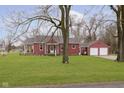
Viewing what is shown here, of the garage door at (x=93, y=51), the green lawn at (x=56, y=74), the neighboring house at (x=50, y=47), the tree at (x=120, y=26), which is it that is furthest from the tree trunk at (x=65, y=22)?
the garage door at (x=93, y=51)

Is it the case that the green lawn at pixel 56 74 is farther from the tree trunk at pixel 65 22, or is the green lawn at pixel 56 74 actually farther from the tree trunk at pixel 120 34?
the tree trunk at pixel 120 34

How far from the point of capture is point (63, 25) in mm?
32312

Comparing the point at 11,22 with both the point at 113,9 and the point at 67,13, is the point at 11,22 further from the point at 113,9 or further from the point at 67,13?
the point at 113,9

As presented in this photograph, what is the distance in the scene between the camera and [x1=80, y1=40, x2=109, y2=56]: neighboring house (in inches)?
2672

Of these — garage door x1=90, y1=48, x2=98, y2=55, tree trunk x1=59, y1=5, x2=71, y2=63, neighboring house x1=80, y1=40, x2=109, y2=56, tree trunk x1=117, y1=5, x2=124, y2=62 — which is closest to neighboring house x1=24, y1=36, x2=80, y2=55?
neighboring house x1=80, y1=40, x2=109, y2=56

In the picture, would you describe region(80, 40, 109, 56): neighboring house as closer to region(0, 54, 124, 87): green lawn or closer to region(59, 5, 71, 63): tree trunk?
region(59, 5, 71, 63): tree trunk

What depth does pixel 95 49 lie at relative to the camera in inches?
2680

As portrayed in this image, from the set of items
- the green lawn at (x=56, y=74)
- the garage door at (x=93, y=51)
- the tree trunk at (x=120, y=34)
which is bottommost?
the green lawn at (x=56, y=74)

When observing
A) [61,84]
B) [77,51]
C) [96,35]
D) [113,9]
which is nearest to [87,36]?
[96,35]

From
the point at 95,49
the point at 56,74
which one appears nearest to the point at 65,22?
the point at 56,74

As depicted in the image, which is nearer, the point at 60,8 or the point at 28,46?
the point at 60,8

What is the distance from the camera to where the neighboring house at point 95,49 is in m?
67.9

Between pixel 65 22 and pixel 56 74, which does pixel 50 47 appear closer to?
pixel 65 22

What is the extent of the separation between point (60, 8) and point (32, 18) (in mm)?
3235
